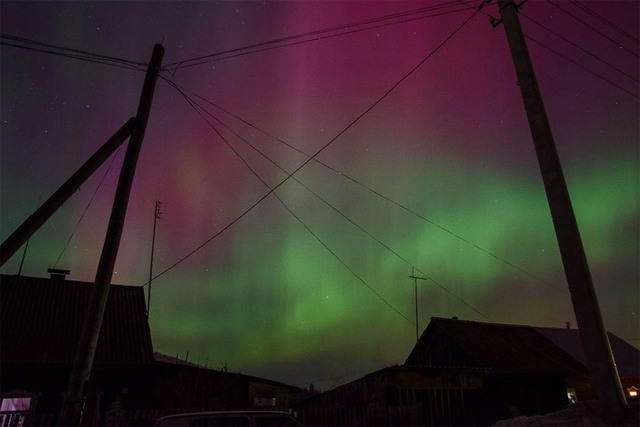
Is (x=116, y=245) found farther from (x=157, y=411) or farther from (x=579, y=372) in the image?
(x=579, y=372)

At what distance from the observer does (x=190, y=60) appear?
48.6 ft

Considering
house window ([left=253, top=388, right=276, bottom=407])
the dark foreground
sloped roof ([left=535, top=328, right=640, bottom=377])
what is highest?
sloped roof ([left=535, top=328, right=640, bottom=377])

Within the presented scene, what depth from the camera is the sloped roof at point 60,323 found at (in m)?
20.6

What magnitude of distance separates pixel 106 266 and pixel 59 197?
1998 mm

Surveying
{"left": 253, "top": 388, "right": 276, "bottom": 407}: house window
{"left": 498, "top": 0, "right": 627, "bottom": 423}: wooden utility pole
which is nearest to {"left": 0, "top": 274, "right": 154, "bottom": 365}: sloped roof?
{"left": 253, "top": 388, "right": 276, "bottom": 407}: house window

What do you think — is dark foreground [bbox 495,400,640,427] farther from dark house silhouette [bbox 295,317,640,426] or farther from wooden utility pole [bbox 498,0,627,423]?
dark house silhouette [bbox 295,317,640,426]

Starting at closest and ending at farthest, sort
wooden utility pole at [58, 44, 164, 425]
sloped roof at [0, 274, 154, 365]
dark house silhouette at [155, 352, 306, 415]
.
Result: wooden utility pole at [58, 44, 164, 425] → dark house silhouette at [155, 352, 306, 415] → sloped roof at [0, 274, 154, 365]

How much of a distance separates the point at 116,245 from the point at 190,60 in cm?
728

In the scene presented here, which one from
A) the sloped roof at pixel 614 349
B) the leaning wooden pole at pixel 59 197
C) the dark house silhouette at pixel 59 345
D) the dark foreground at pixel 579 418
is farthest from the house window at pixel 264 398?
the sloped roof at pixel 614 349

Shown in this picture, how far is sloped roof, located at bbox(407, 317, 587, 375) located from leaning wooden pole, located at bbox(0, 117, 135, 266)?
77.1ft

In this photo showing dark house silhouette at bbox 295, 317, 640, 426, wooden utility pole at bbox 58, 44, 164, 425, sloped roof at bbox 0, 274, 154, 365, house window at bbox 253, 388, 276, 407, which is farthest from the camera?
house window at bbox 253, 388, 276, 407

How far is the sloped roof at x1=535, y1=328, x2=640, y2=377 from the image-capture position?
4053 cm

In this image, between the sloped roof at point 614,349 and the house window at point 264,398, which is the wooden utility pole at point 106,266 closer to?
the house window at point 264,398

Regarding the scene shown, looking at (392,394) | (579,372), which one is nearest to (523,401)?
(579,372)
